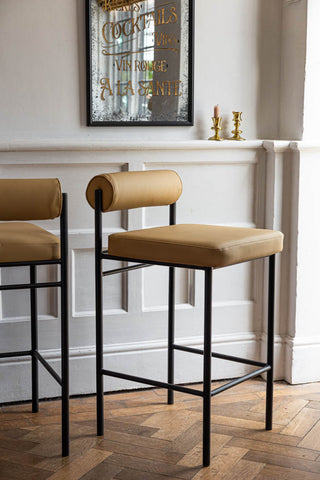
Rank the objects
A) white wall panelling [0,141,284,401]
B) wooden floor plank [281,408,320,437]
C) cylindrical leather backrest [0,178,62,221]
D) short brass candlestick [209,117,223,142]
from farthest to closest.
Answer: short brass candlestick [209,117,223,142] → white wall panelling [0,141,284,401] → wooden floor plank [281,408,320,437] → cylindrical leather backrest [0,178,62,221]

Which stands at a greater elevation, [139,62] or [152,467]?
[139,62]

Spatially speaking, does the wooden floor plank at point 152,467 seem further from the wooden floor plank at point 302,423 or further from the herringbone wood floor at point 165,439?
the wooden floor plank at point 302,423

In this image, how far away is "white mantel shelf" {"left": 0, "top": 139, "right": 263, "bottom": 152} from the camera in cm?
267

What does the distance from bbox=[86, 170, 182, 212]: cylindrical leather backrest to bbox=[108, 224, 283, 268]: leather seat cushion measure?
12cm

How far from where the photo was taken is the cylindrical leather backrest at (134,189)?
228cm

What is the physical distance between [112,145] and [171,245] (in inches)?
30.9

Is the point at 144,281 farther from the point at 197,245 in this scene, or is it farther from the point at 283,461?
the point at 283,461

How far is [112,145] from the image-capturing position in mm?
2781

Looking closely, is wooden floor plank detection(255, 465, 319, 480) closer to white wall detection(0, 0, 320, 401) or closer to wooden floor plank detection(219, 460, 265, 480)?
wooden floor plank detection(219, 460, 265, 480)

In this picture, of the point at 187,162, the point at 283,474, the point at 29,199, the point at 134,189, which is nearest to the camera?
the point at 29,199

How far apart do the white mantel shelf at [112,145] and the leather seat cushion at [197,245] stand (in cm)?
56

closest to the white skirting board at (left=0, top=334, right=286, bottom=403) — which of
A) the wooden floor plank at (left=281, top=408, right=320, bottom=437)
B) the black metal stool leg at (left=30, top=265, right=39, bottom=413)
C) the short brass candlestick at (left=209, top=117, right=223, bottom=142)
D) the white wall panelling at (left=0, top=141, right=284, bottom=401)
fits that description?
the white wall panelling at (left=0, top=141, right=284, bottom=401)

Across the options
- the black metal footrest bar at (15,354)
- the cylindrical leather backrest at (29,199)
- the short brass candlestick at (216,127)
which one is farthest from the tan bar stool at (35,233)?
the short brass candlestick at (216,127)

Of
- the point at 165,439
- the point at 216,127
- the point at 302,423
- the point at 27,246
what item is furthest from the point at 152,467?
the point at 216,127
